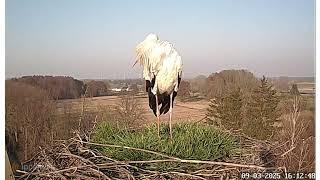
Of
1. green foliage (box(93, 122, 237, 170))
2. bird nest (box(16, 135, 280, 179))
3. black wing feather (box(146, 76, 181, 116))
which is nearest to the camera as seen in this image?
bird nest (box(16, 135, 280, 179))

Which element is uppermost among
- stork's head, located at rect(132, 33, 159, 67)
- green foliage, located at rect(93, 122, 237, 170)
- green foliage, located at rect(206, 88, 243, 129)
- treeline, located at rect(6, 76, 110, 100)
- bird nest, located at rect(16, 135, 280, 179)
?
stork's head, located at rect(132, 33, 159, 67)

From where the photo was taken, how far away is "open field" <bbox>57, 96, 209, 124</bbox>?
2838 millimetres

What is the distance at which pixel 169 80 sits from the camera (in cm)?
289

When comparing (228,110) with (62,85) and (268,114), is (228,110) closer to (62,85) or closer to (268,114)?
(268,114)

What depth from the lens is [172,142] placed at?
2.73 m

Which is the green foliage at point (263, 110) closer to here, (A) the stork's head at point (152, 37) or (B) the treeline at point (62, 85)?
(A) the stork's head at point (152, 37)

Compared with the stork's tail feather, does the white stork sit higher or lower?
higher

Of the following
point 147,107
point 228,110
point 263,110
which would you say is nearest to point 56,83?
point 147,107

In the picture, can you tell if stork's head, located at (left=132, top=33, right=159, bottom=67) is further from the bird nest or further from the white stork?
the bird nest

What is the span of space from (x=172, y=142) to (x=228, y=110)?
0.34 m

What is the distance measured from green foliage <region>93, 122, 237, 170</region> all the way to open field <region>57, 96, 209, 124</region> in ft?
0.16

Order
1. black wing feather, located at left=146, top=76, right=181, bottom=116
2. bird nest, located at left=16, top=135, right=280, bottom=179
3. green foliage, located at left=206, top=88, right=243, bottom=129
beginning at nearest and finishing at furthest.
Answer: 1. bird nest, located at left=16, top=135, right=280, bottom=179
2. green foliage, located at left=206, top=88, right=243, bottom=129
3. black wing feather, located at left=146, top=76, right=181, bottom=116

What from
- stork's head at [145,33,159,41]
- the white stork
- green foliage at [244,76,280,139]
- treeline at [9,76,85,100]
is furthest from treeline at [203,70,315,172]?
treeline at [9,76,85,100]
